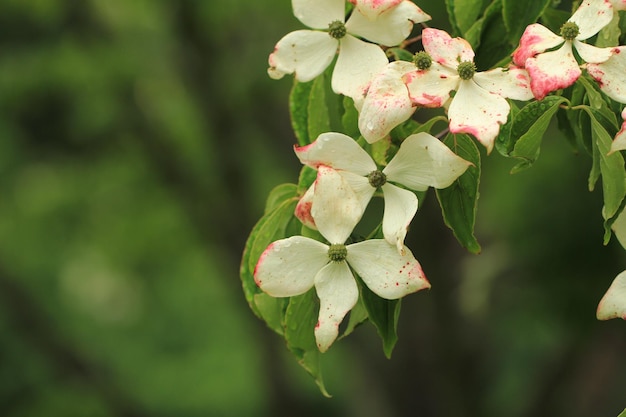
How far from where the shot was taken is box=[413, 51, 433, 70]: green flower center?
104cm

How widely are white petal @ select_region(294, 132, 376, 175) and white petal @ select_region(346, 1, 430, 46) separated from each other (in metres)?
0.18

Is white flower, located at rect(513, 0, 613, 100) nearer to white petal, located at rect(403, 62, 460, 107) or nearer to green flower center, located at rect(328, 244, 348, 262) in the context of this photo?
white petal, located at rect(403, 62, 460, 107)

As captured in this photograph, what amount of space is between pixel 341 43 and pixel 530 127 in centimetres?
28

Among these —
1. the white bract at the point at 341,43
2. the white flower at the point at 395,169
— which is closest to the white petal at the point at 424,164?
the white flower at the point at 395,169

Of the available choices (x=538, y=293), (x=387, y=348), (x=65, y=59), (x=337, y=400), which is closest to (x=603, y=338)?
(x=538, y=293)

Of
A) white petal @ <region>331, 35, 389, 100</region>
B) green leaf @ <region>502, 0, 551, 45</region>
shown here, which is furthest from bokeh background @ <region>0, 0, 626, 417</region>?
white petal @ <region>331, 35, 389, 100</region>

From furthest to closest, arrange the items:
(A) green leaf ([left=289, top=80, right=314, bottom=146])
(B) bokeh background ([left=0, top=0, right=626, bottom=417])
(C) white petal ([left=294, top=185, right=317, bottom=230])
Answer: (B) bokeh background ([left=0, top=0, right=626, bottom=417])
(A) green leaf ([left=289, top=80, right=314, bottom=146])
(C) white petal ([left=294, top=185, right=317, bottom=230])

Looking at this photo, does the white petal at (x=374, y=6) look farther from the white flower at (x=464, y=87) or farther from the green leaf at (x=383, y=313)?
the green leaf at (x=383, y=313)

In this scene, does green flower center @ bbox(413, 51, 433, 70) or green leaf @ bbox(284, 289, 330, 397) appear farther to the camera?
green leaf @ bbox(284, 289, 330, 397)

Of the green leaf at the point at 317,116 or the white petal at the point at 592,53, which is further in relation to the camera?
the green leaf at the point at 317,116

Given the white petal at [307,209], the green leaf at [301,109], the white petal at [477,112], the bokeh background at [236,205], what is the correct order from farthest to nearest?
1. the bokeh background at [236,205]
2. the green leaf at [301,109]
3. the white petal at [307,209]
4. the white petal at [477,112]

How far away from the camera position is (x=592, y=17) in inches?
42.8

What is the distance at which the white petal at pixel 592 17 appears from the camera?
108cm

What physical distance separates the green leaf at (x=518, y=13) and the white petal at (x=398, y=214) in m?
0.38
